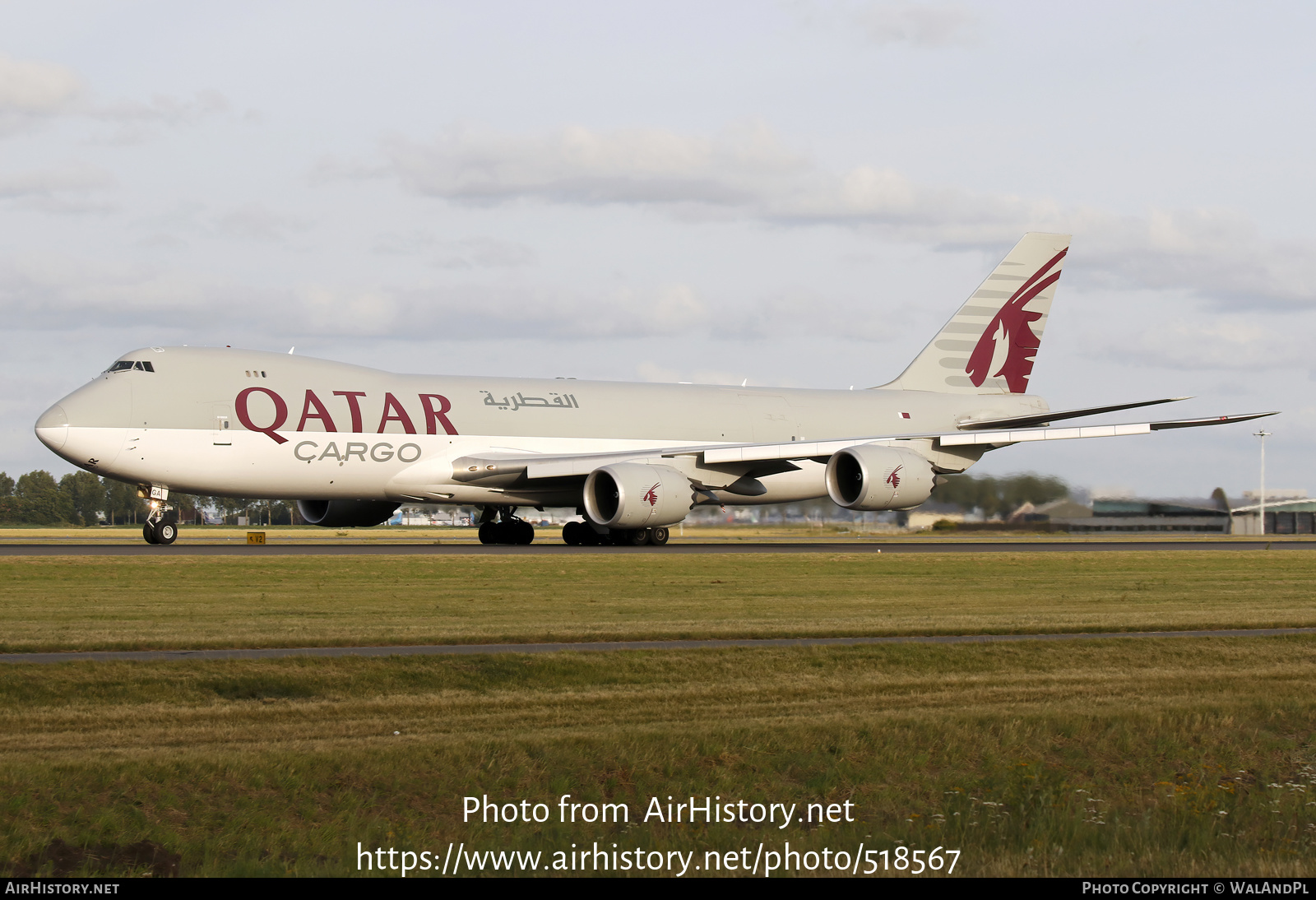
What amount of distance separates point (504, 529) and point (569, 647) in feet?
85.1

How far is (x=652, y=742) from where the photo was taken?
12914 mm

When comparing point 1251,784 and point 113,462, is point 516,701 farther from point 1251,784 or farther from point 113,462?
point 113,462

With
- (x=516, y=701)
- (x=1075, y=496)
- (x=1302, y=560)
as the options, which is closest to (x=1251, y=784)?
(x=516, y=701)

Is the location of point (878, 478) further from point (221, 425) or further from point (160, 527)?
point (160, 527)

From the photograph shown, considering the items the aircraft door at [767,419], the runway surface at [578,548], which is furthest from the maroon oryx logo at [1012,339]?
the aircraft door at [767,419]

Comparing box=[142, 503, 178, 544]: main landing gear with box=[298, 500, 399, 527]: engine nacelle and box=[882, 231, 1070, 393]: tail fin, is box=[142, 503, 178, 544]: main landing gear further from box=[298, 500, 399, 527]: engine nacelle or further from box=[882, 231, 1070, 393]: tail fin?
box=[882, 231, 1070, 393]: tail fin

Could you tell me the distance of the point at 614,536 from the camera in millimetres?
40875

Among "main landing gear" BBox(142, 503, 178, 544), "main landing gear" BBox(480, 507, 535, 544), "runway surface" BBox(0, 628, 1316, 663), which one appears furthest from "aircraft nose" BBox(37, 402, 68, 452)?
"runway surface" BBox(0, 628, 1316, 663)

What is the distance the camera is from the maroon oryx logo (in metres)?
50.6

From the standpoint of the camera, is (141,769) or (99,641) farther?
(99,641)

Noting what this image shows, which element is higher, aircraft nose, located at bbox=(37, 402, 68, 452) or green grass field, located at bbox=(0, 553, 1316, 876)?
aircraft nose, located at bbox=(37, 402, 68, 452)

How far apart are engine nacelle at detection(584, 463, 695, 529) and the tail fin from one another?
14.8 meters

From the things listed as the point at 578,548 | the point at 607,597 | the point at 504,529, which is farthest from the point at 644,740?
the point at 504,529

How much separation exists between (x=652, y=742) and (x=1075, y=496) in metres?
40.7
